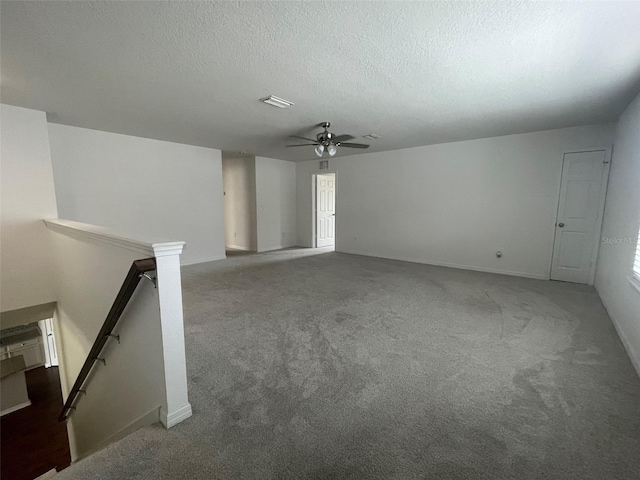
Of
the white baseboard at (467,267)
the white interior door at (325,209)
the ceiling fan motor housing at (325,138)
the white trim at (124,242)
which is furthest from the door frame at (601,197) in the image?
the white trim at (124,242)

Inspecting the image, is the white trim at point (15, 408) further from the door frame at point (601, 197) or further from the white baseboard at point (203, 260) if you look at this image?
the door frame at point (601, 197)

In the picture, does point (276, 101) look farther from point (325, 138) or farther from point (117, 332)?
point (117, 332)

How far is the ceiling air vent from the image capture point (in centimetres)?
291

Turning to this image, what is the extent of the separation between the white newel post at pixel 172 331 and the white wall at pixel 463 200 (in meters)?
5.13

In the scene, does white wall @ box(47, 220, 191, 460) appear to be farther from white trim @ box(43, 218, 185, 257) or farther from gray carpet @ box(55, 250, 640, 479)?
gray carpet @ box(55, 250, 640, 479)

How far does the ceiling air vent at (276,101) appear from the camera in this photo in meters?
2.91

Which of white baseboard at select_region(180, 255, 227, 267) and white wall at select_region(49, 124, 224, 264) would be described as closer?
white wall at select_region(49, 124, 224, 264)

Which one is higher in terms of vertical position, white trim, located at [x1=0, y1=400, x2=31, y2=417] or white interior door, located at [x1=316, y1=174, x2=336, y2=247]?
white interior door, located at [x1=316, y1=174, x2=336, y2=247]

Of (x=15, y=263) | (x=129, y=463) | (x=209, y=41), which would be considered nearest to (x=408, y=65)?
(x=209, y=41)

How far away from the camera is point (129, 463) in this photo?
133 cm

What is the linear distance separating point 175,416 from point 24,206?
351 centimetres

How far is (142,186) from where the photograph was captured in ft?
15.9

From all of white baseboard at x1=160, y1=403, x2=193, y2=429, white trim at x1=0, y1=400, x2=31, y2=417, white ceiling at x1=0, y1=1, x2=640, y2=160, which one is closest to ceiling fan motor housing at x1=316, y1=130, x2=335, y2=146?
white ceiling at x1=0, y1=1, x2=640, y2=160

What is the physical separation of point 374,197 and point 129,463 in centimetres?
590
